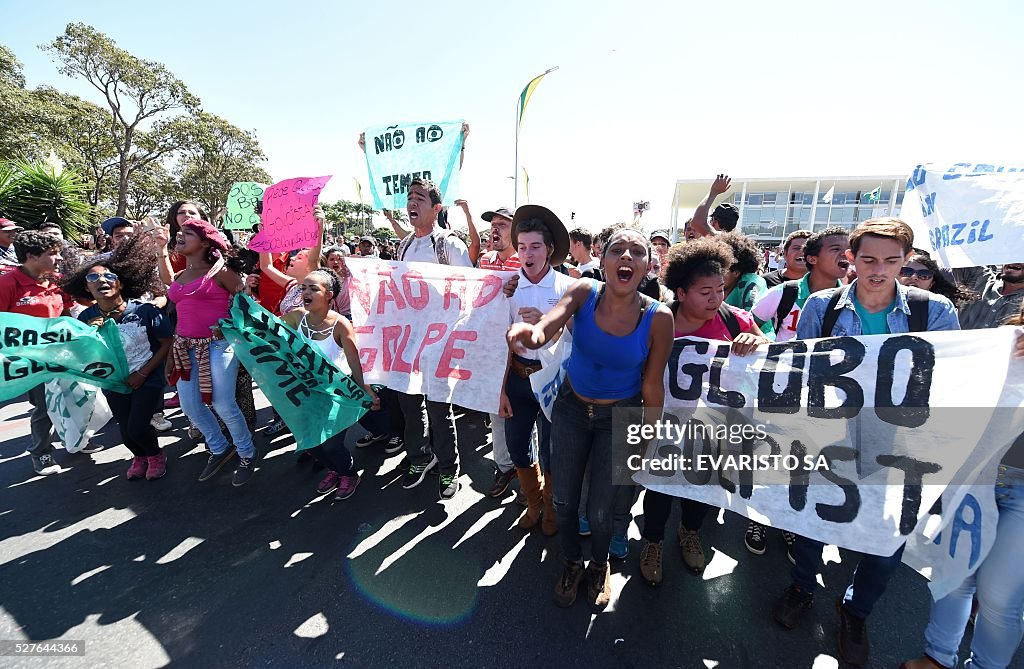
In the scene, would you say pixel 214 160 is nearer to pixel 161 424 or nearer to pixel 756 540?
pixel 161 424

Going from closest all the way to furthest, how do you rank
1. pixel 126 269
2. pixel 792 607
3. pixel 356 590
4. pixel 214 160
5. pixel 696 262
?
pixel 792 607
pixel 696 262
pixel 356 590
pixel 126 269
pixel 214 160

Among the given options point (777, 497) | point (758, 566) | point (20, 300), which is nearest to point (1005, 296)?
point (777, 497)

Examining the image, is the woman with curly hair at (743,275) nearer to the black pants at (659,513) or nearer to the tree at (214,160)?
the black pants at (659,513)

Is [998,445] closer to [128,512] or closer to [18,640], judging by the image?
[18,640]

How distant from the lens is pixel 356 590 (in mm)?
2641

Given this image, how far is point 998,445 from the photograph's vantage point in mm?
1848

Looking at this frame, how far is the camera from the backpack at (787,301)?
322cm

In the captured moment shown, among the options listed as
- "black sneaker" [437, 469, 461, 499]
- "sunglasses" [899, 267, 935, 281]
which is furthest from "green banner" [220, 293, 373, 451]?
"sunglasses" [899, 267, 935, 281]

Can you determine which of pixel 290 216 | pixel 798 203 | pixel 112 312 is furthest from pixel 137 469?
pixel 798 203

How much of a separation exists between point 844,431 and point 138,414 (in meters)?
5.33

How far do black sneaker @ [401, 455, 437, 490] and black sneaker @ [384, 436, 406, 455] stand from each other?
0.57 meters

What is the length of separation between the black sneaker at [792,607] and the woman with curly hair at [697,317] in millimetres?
464

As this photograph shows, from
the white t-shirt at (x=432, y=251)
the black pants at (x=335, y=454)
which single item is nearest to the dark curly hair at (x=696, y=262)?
the white t-shirt at (x=432, y=251)

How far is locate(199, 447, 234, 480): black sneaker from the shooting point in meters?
3.86
